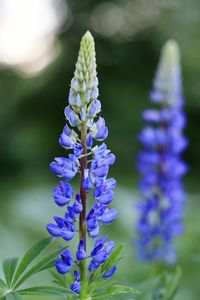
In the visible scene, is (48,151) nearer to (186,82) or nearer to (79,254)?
(186,82)

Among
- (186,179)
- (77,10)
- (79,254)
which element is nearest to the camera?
(79,254)

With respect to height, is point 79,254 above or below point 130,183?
below

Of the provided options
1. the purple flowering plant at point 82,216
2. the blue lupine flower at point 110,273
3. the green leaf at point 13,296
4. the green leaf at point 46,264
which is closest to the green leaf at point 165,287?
the purple flowering plant at point 82,216

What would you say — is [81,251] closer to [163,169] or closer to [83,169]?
[83,169]

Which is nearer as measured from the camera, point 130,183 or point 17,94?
point 130,183

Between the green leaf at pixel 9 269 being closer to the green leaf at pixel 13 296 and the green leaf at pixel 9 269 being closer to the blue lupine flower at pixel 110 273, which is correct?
the green leaf at pixel 13 296

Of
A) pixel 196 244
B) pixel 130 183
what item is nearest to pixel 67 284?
pixel 196 244

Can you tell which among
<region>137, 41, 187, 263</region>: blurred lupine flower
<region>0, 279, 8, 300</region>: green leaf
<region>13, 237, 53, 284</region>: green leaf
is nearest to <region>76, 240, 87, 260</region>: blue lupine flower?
<region>13, 237, 53, 284</region>: green leaf
